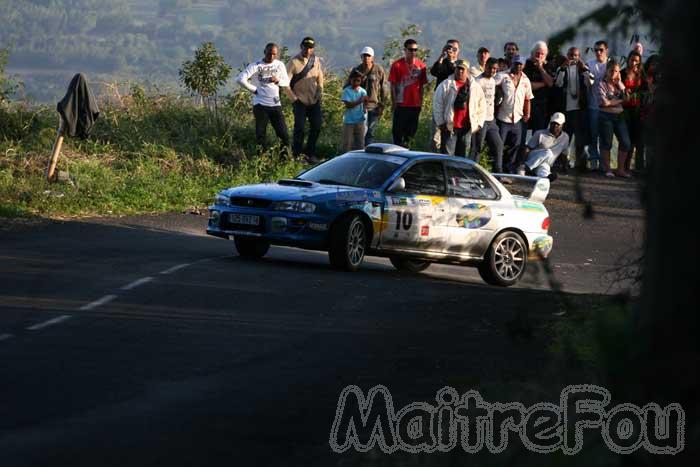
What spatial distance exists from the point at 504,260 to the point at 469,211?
0.86 m

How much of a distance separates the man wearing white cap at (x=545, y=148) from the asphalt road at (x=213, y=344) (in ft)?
20.7

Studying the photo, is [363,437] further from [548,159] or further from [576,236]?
[548,159]

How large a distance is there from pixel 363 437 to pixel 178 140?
2214cm

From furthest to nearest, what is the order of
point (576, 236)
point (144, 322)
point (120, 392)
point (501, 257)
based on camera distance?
1. point (576, 236)
2. point (501, 257)
3. point (144, 322)
4. point (120, 392)

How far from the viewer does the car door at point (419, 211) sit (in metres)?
18.5

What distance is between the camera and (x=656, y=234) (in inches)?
193

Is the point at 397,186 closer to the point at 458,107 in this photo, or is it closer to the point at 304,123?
the point at 458,107

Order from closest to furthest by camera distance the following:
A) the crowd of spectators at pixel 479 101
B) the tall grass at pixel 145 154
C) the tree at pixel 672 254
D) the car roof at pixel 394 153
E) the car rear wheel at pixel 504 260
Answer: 1. the tree at pixel 672 254
2. the car roof at pixel 394 153
3. the car rear wheel at pixel 504 260
4. the tall grass at pixel 145 154
5. the crowd of spectators at pixel 479 101

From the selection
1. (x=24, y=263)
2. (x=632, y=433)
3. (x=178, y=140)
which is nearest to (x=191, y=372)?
(x=632, y=433)

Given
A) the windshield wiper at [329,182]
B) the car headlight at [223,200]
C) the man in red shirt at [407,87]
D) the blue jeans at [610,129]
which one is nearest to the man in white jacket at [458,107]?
the man in red shirt at [407,87]

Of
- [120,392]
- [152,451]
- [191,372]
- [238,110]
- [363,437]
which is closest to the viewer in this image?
[152,451]

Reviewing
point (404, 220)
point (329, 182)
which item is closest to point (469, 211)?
point (404, 220)

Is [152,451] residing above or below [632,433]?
below

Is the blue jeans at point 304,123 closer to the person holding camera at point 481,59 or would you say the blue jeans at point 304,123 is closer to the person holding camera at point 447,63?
the person holding camera at point 447,63
